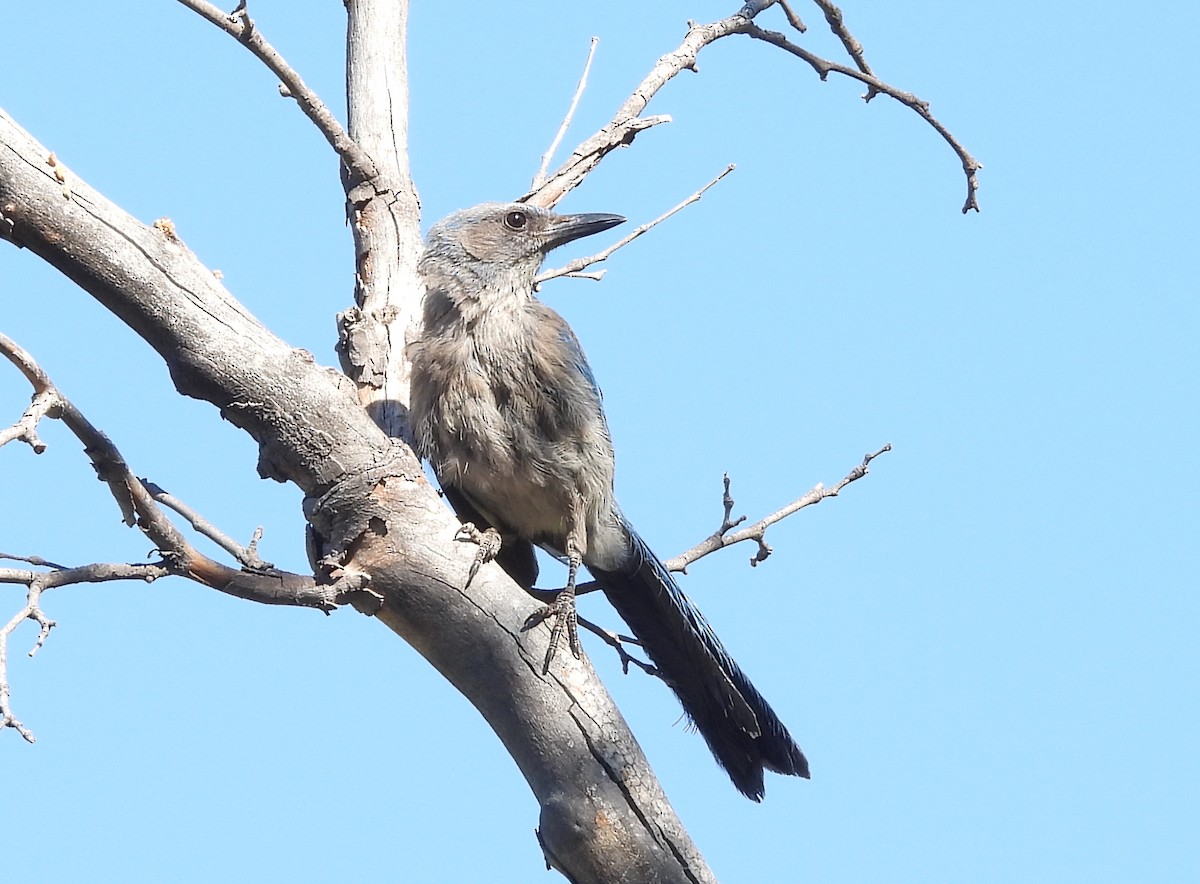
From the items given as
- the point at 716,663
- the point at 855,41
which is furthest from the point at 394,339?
the point at 855,41

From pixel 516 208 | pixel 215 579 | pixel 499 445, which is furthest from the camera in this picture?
pixel 516 208

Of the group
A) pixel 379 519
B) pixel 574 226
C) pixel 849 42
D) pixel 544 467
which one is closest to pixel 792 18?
pixel 849 42

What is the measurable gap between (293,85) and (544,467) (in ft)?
4.91

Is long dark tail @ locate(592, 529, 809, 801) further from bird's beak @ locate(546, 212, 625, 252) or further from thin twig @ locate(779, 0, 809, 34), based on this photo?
thin twig @ locate(779, 0, 809, 34)

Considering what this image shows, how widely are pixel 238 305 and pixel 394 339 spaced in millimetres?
957

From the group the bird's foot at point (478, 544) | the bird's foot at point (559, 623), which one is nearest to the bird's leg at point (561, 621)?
the bird's foot at point (559, 623)

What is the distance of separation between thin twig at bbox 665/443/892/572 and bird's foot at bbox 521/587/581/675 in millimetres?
858

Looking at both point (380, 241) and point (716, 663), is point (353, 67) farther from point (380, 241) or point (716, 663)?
point (716, 663)

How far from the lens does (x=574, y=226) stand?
500 cm

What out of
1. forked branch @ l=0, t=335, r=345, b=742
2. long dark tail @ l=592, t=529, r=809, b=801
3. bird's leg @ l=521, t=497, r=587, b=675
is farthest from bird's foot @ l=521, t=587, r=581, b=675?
long dark tail @ l=592, t=529, r=809, b=801

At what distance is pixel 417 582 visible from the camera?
3447 millimetres

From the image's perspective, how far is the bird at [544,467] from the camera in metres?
4.44

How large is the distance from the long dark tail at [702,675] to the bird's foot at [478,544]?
1.09 metres

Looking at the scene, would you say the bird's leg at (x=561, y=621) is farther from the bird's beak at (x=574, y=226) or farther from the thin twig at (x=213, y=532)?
the bird's beak at (x=574, y=226)
